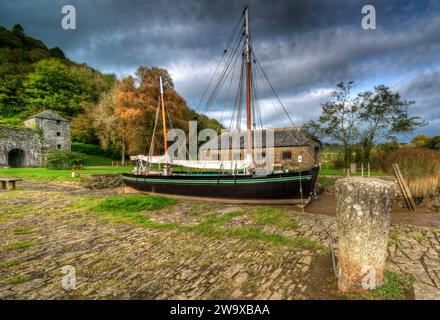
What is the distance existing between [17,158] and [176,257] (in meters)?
38.2

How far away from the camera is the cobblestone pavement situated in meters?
3.48

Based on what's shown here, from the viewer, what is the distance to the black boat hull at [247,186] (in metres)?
11.7

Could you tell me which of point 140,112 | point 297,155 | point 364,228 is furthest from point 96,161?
point 364,228

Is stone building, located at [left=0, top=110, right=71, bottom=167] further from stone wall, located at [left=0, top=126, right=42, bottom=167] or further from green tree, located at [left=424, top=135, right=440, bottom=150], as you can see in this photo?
green tree, located at [left=424, top=135, right=440, bottom=150]

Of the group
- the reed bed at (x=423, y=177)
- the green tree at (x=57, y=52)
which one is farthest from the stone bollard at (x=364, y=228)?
the green tree at (x=57, y=52)

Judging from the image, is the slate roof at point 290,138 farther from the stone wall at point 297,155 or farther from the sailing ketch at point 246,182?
the sailing ketch at point 246,182

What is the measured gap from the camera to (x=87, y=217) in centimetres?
806

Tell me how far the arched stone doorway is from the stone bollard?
39880 millimetres

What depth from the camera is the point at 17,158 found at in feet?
98.5

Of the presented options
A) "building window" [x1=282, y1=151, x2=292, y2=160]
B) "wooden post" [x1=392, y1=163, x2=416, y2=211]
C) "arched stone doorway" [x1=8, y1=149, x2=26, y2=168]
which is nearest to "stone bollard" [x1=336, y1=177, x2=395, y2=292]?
"wooden post" [x1=392, y1=163, x2=416, y2=211]

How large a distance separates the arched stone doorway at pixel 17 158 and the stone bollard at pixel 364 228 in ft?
131

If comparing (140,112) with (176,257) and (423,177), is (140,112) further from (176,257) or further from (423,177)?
(423,177)

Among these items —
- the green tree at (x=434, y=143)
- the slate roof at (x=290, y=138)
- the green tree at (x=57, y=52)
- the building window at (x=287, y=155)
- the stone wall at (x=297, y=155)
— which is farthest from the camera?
the green tree at (x=57, y=52)
